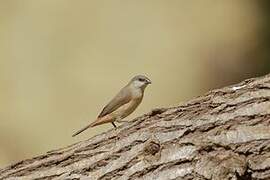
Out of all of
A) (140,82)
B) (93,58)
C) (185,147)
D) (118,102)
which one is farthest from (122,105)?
(185,147)

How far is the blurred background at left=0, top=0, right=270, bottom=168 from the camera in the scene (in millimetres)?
7312

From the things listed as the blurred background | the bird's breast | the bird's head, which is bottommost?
the bird's breast

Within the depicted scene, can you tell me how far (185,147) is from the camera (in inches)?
151

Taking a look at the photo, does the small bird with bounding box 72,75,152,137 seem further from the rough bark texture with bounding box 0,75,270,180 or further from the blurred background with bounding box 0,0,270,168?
the rough bark texture with bounding box 0,75,270,180

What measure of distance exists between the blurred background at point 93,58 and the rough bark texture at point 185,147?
3156mm

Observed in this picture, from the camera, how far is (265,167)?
3.79 m

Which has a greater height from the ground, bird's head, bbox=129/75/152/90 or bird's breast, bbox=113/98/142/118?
bird's head, bbox=129/75/152/90

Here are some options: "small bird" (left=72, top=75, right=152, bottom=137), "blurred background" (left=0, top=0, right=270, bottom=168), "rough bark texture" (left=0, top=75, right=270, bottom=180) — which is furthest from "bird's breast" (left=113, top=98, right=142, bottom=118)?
"rough bark texture" (left=0, top=75, right=270, bottom=180)

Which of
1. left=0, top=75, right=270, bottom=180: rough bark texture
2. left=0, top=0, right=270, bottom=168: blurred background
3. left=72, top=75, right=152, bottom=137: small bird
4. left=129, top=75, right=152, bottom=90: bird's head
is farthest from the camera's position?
left=0, top=0, right=270, bottom=168: blurred background

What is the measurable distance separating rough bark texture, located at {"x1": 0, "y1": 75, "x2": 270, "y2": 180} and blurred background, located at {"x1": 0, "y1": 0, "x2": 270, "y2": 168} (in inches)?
124

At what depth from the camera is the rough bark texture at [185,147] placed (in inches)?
149

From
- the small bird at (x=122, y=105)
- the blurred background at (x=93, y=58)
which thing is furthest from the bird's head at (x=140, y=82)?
the blurred background at (x=93, y=58)

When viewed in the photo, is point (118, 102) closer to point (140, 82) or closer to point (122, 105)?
point (122, 105)

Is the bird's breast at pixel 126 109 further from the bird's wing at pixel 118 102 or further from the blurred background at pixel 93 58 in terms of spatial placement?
the blurred background at pixel 93 58
